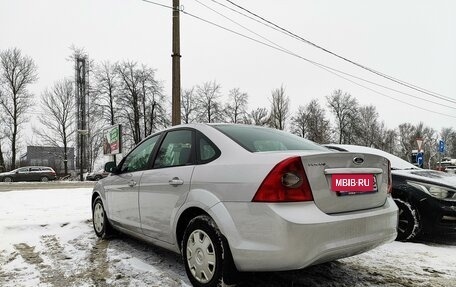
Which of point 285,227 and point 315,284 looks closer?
point 285,227

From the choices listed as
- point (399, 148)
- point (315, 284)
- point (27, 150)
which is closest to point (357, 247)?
point (315, 284)

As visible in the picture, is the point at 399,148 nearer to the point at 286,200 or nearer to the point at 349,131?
the point at 349,131

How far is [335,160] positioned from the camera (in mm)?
3037

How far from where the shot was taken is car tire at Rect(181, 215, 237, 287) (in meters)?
3.01

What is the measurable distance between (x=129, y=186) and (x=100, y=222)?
1.26 meters

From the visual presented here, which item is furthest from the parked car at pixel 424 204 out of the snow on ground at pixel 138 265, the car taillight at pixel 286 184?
the car taillight at pixel 286 184

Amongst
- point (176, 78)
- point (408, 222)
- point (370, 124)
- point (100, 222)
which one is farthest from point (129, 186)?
point (370, 124)

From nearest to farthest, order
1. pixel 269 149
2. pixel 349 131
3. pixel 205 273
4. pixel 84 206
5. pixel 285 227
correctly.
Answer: pixel 285 227 → pixel 205 273 → pixel 269 149 → pixel 84 206 → pixel 349 131

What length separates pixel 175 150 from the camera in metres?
3.93

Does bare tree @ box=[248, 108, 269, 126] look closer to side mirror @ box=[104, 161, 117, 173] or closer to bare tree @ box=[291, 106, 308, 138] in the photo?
bare tree @ box=[291, 106, 308, 138]

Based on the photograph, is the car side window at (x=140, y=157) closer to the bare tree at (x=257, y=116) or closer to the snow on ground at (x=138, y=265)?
the snow on ground at (x=138, y=265)

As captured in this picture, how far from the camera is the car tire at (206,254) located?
301cm

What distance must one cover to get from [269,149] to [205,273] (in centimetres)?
118

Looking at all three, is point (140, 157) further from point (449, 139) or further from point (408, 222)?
point (449, 139)
